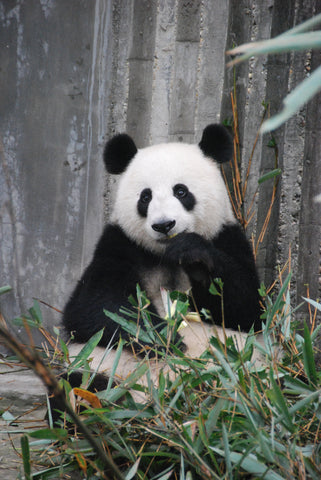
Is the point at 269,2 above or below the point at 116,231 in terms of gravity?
above

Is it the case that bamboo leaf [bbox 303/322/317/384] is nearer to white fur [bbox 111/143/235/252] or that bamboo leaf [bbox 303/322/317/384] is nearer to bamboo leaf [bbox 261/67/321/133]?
white fur [bbox 111/143/235/252]

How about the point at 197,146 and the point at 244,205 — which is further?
the point at 244,205

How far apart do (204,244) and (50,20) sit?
6.56ft

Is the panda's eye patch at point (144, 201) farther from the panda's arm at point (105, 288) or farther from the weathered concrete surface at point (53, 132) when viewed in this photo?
the weathered concrete surface at point (53, 132)

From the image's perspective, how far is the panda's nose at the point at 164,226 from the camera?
7.77 ft

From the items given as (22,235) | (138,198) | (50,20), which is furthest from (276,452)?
(50,20)

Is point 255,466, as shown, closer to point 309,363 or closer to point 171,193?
point 309,363

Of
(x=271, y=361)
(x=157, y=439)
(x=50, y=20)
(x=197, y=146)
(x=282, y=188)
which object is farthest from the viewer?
(x=50, y=20)

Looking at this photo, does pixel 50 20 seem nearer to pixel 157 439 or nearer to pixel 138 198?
pixel 138 198

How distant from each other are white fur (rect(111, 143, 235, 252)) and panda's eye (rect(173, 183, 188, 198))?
0.05ft

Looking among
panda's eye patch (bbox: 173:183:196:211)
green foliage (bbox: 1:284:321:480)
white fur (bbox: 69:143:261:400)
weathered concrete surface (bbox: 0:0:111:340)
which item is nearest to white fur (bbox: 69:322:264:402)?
white fur (bbox: 69:143:261:400)

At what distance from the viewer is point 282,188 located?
296 centimetres

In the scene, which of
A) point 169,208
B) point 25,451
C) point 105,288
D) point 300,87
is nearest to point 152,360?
point 105,288

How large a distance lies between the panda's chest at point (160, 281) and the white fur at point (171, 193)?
0.11 m
